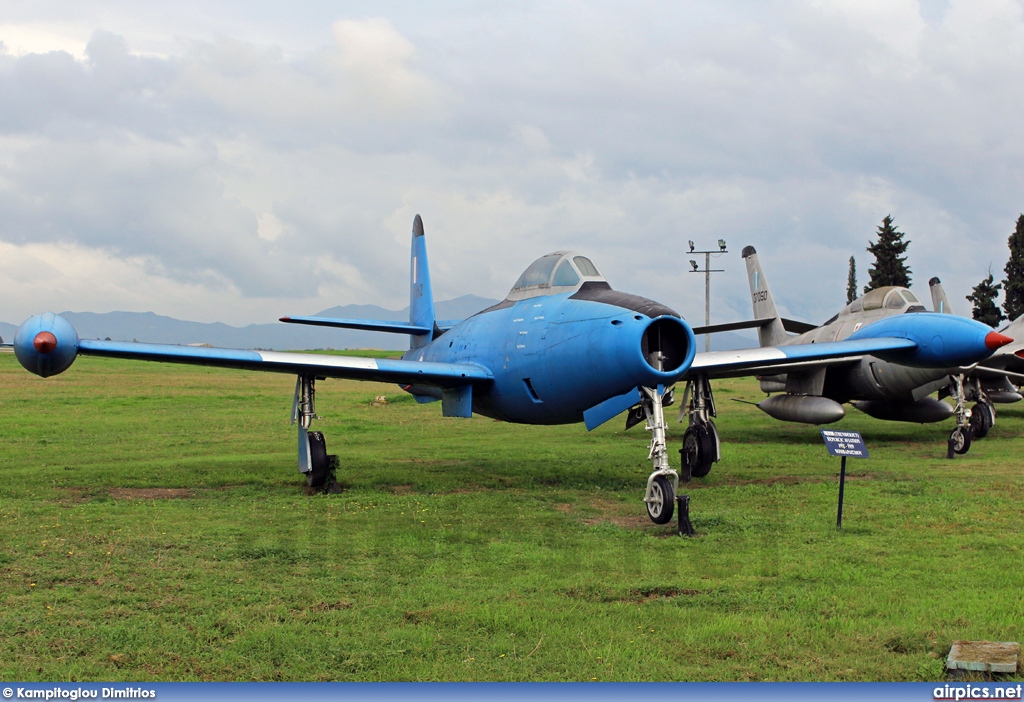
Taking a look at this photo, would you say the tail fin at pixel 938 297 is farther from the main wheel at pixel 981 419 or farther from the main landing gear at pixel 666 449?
the main landing gear at pixel 666 449

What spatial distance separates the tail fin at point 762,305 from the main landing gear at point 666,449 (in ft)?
32.7

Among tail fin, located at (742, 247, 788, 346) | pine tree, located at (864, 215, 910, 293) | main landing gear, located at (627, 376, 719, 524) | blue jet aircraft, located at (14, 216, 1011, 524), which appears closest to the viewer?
main landing gear, located at (627, 376, 719, 524)

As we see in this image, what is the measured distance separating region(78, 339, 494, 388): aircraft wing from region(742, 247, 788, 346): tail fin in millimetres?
14164

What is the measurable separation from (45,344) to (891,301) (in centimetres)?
1804

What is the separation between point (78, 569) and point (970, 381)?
2013cm

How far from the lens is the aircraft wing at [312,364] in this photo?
490 inches

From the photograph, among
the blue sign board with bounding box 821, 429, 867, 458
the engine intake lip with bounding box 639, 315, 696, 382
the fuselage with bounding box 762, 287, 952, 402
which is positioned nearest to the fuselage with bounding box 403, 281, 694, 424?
the engine intake lip with bounding box 639, 315, 696, 382

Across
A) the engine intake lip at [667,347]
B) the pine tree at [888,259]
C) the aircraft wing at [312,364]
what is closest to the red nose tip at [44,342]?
the aircraft wing at [312,364]

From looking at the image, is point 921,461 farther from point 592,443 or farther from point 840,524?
point 840,524

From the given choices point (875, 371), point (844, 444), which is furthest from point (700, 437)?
point (875, 371)

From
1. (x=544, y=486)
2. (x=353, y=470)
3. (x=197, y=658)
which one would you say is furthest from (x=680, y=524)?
(x=353, y=470)

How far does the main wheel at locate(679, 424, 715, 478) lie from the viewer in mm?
14305

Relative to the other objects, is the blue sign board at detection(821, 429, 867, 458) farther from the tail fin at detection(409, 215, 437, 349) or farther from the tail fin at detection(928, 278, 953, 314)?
the tail fin at detection(928, 278, 953, 314)

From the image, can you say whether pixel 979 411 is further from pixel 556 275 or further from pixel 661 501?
pixel 661 501
